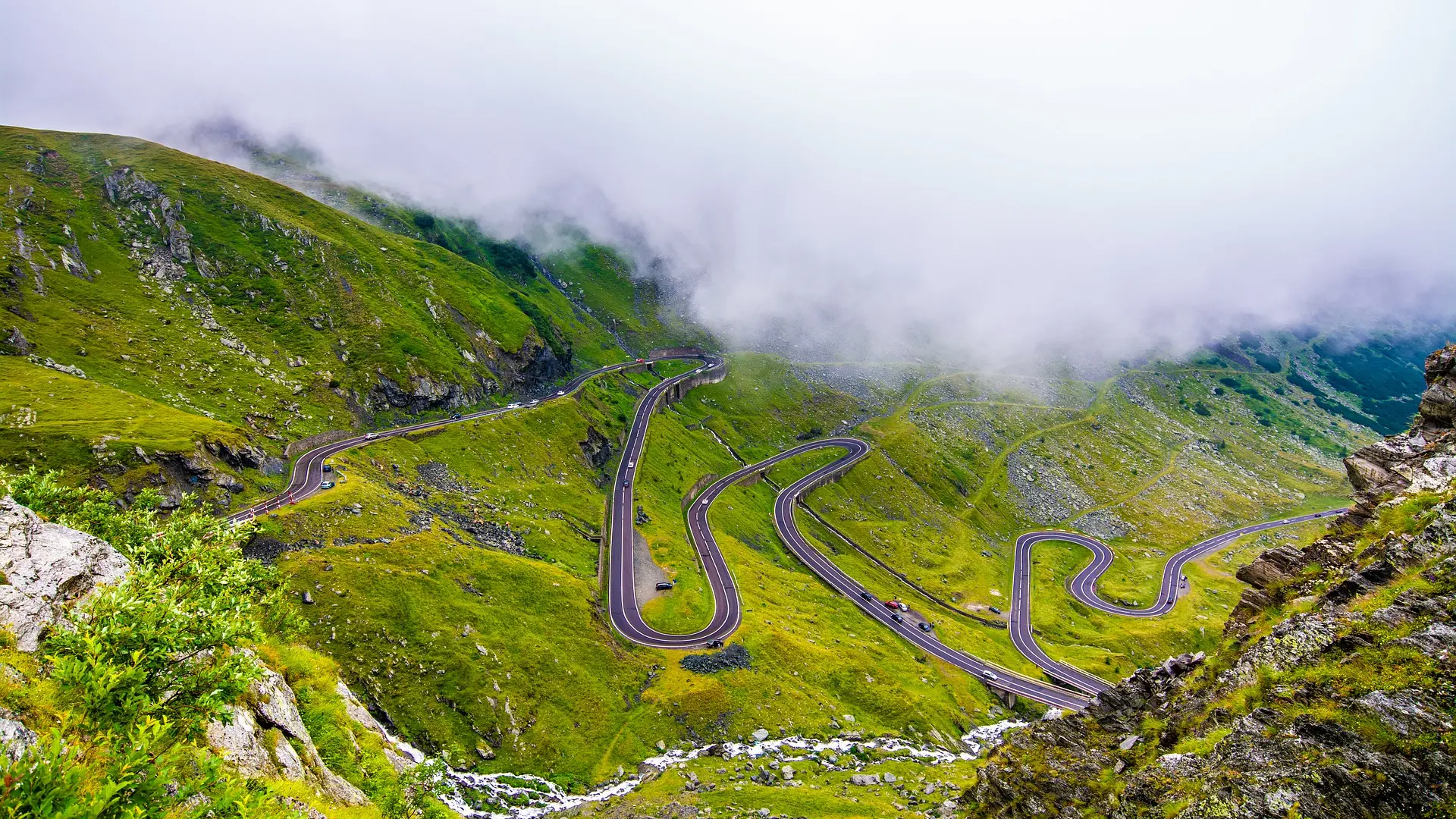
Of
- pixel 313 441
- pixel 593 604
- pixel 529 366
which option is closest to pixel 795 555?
pixel 593 604

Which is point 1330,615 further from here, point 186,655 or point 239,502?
point 239,502

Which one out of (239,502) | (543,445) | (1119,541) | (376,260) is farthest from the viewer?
(1119,541)

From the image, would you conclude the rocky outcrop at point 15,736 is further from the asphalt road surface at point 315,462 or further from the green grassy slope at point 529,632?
the asphalt road surface at point 315,462

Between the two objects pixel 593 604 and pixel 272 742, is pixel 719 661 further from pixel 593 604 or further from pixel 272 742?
pixel 272 742

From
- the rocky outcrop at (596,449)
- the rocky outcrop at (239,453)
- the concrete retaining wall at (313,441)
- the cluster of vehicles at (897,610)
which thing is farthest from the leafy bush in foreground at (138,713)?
the cluster of vehicles at (897,610)

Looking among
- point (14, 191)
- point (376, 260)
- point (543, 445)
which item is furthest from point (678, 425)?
point (14, 191)

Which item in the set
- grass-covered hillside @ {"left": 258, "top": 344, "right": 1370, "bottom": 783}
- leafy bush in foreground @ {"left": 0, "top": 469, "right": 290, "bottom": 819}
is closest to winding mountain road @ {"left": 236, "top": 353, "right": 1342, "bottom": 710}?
grass-covered hillside @ {"left": 258, "top": 344, "right": 1370, "bottom": 783}
